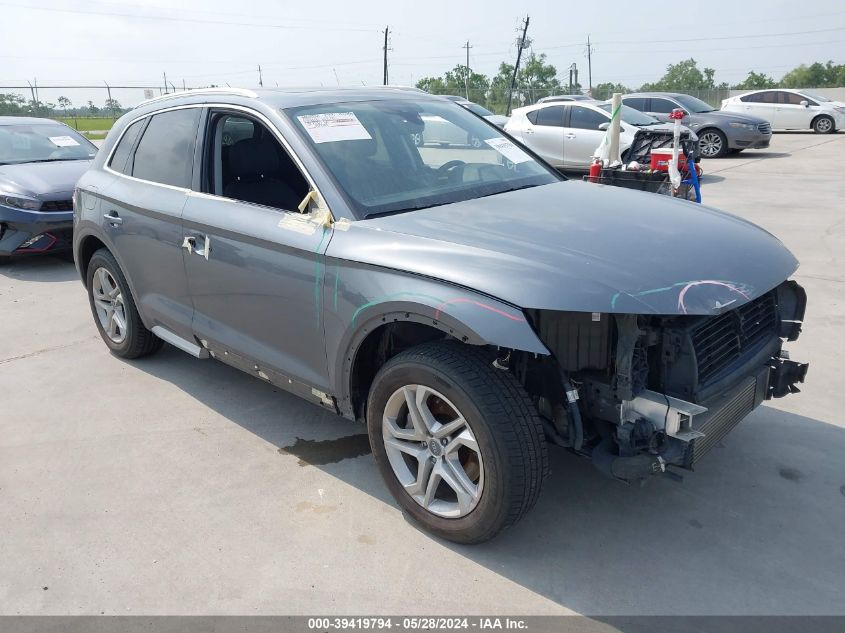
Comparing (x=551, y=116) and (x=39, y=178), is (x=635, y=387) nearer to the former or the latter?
(x=39, y=178)

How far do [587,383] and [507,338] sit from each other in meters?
0.46

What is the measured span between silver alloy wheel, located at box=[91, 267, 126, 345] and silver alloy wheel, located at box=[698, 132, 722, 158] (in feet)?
51.8

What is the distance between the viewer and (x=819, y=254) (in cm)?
745

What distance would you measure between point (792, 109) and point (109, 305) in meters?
23.8

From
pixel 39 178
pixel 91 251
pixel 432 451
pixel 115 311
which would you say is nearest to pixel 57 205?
pixel 39 178

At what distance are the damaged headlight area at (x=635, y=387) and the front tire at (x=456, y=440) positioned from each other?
20 centimetres

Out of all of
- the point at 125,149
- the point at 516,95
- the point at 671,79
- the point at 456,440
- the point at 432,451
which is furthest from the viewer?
the point at 671,79

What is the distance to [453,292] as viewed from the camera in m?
2.69

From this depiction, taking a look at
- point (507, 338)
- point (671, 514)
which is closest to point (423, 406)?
point (507, 338)

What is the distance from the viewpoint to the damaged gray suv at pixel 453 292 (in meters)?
2.66

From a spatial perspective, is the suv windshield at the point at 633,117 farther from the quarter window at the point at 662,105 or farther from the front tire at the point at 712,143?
the quarter window at the point at 662,105

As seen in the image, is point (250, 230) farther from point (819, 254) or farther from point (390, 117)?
point (819, 254)

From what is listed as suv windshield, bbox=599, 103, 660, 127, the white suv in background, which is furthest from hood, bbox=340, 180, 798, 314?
the white suv in background

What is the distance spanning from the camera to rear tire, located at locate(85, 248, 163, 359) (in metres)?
4.83
